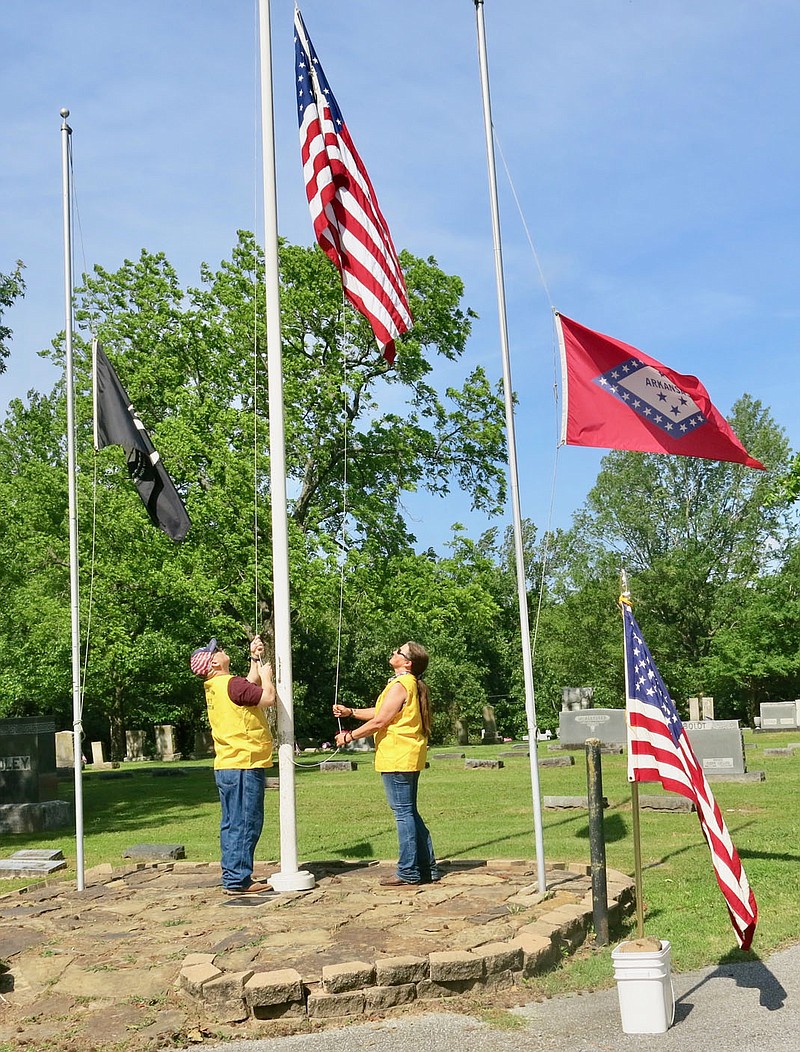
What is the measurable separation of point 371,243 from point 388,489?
1825 centimetres

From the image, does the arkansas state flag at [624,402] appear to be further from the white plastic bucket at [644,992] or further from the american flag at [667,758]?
the white plastic bucket at [644,992]

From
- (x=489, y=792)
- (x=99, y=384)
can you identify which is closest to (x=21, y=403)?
(x=489, y=792)

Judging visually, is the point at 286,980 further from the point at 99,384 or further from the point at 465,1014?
the point at 99,384

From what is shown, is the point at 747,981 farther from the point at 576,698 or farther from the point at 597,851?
the point at 576,698

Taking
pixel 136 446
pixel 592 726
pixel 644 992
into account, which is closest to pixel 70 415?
pixel 136 446

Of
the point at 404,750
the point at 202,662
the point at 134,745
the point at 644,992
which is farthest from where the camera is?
the point at 134,745

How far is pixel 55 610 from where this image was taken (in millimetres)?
30125

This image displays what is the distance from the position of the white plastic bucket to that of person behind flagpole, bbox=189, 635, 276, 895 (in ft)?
12.5

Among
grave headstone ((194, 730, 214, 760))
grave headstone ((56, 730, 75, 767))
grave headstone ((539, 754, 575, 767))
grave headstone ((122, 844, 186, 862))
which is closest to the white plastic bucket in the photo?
grave headstone ((122, 844, 186, 862))

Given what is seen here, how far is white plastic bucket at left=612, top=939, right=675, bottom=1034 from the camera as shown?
549 cm

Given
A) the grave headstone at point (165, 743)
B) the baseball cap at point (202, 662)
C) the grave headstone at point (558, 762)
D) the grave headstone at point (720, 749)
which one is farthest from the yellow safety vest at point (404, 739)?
the grave headstone at point (165, 743)

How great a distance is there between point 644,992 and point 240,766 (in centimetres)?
408

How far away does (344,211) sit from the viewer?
364 inches

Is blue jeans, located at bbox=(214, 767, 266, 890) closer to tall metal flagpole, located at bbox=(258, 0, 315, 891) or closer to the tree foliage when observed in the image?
tall metal flagpole, located at bbox=(258, 0, 315, 891)
